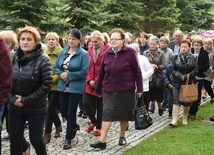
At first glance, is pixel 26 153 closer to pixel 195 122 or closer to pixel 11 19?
pixel 195 122

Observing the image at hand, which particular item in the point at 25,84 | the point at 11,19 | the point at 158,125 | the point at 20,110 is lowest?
the point at 158,125

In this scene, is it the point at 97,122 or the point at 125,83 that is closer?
the point at 125,83

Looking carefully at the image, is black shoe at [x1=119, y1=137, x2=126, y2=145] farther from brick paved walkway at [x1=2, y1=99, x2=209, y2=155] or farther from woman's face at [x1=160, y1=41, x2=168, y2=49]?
woman's face at [x1=160, y1=41, x2=168, y2=49]

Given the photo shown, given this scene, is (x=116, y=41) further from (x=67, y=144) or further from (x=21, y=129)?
(x=21, y=129)

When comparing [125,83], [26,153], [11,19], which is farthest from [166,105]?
[11,19]

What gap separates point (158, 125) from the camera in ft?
27.8

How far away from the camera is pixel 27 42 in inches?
196

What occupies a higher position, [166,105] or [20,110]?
[20,110]

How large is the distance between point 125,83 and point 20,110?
6.54 feet

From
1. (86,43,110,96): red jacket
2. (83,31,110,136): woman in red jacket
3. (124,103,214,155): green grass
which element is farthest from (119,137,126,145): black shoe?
(86,43,110,96): red jacket

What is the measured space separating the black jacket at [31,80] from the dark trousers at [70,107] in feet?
5.10

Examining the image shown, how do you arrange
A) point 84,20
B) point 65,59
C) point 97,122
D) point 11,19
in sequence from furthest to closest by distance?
point 84,20
point 11,19
point 97,122
point 65,59

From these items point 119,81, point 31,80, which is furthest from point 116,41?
point 31,80

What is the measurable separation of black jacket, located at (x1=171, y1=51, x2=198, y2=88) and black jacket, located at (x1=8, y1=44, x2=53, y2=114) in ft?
12.8
